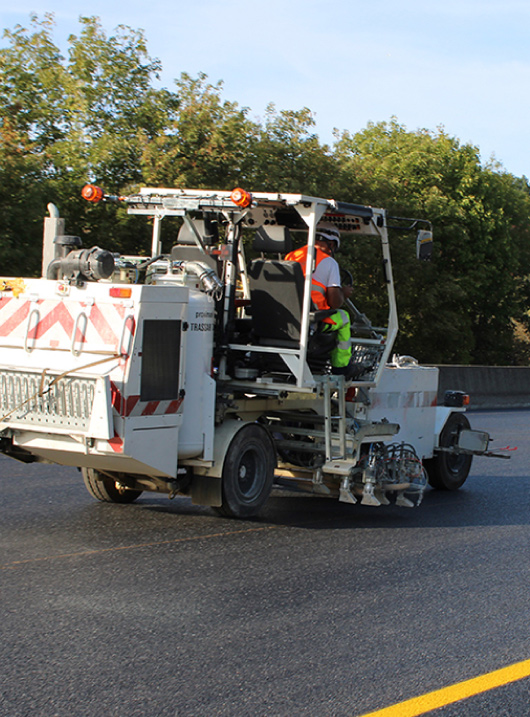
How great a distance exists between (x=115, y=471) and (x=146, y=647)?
3.14 meters

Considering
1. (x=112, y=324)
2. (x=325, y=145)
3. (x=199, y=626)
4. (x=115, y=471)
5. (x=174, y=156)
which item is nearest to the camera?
(x=199, y=626)

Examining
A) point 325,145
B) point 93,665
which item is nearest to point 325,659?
point 93,665

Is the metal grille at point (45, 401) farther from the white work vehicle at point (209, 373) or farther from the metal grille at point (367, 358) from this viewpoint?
the metal grille at point (367, 358)

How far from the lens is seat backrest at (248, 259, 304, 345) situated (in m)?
8.05

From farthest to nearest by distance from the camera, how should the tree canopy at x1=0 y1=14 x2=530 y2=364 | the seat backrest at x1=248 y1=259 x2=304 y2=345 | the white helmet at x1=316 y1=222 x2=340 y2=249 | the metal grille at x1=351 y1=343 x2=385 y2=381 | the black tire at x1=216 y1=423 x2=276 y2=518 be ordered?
1. the tree canopy at x1=0 y1=14 x2=530 y2=364
2. the metal grille at x1=351 y1=343 x2=385 y2=381
3. the white helmet at x1=316 y1=222 x2=340 y2=249
4. the seat backrest at x1=248 y1=259 x2=304 y2=345
5. the black tire at x1=216 y1=423 x2=276 y2=518

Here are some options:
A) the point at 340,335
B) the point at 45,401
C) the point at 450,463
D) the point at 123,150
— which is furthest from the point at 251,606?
the point at 123,150

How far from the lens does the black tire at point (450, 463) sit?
10.5m

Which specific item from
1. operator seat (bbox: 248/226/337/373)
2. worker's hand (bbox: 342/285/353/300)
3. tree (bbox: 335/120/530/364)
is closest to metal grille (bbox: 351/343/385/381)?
worker's hand (bbox: 342/285/353/300)

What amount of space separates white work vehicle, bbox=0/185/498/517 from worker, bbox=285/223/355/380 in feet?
0.41

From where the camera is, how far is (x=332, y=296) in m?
8.41

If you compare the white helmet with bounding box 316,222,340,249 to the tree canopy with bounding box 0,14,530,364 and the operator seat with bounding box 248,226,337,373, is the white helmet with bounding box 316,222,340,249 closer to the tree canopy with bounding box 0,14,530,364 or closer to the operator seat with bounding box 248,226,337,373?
the operator seat with bounding box 248,226,337,373

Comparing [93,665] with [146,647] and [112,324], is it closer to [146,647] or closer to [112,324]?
[146,647]

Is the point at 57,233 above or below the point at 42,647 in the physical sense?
above

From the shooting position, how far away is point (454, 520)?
8.88m
